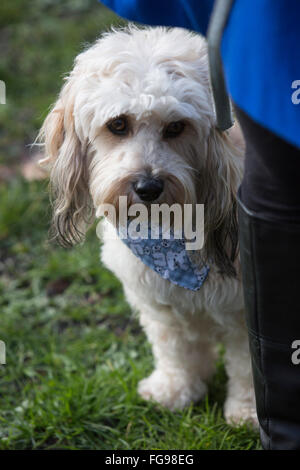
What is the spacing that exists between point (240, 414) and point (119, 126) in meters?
1.29

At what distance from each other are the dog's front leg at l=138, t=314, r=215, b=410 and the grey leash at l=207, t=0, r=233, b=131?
3.85ft

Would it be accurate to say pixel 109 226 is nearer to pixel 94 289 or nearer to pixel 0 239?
pixel 94 289

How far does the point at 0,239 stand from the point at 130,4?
2.47 metres

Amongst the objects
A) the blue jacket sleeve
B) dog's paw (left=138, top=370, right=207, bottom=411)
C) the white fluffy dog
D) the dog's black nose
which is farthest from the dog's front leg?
the blue jacket sleeve

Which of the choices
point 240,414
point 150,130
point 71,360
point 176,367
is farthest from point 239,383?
point 150,130

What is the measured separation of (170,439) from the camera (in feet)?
7.78

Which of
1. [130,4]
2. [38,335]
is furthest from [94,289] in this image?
[130,4]

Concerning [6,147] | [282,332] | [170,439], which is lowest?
[170,439]

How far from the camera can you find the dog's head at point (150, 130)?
6.40 feet

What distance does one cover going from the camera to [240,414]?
249cm

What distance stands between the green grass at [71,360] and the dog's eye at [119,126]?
64 cm

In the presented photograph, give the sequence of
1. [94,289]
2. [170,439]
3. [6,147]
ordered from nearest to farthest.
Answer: [170,439]
[94,289]
[6,147]

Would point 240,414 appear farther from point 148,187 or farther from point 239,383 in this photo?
point 148,187
